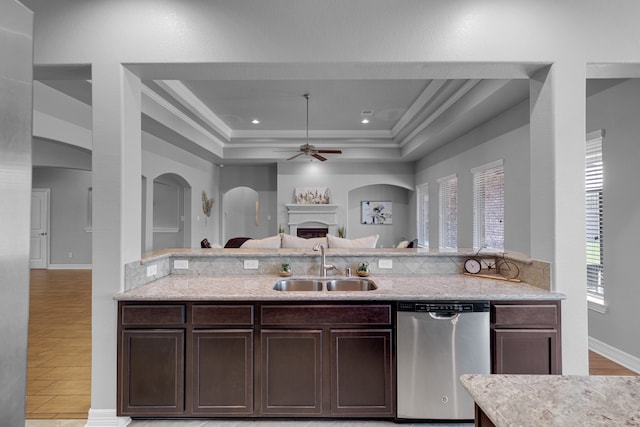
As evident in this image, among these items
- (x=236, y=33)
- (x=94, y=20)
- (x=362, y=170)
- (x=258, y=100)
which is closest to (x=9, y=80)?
(x=236, y=33)

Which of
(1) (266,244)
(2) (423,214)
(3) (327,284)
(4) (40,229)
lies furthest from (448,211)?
(4) (40,229)

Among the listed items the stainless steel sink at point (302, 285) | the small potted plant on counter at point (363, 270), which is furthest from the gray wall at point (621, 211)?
the stainless steel sink at point (302, 285)

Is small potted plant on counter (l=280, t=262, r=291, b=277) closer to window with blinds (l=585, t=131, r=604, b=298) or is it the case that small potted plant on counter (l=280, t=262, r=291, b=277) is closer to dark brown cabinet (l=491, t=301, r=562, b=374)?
dark brown cabinet (l=491, t=301, r=562, b=374)

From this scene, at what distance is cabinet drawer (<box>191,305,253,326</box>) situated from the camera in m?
2.41

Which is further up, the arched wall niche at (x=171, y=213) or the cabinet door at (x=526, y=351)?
the arched wall niche at (x=171, y=213)

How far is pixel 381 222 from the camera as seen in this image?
388 inches

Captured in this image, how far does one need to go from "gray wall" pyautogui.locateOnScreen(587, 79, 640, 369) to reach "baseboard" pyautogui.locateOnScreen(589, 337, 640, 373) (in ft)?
0.11

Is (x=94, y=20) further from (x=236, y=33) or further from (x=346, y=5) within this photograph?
(x=346, y=5)

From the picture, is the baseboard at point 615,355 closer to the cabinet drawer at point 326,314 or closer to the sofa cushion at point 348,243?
the sofa cushion at point 348,243

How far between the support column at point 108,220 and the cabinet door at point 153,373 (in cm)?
14

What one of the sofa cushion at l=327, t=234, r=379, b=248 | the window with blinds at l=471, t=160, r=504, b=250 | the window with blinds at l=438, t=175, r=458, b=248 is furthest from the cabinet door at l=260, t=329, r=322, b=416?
the window with blinds at l=438, t=175, r=458, b=248

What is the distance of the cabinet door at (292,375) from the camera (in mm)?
2404

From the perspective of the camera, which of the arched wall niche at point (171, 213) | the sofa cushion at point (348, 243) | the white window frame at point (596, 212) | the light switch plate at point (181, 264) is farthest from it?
the arched wall niche at point (171, 213)

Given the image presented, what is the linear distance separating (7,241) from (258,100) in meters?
5.30
